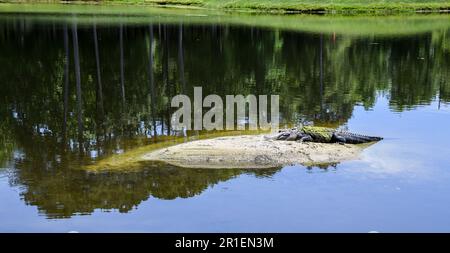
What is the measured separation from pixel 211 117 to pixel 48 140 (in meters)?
6.83

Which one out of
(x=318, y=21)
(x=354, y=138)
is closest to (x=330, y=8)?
(x=318, y=21)

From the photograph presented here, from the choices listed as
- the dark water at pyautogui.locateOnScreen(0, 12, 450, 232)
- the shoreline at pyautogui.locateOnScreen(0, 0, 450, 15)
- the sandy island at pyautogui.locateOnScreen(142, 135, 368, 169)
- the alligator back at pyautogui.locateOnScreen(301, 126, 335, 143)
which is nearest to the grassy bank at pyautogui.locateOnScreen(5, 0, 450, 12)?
the shoreline at pyautogui.locateOnScreen(0, 0, 450, 15)

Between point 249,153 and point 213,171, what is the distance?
1674 mm

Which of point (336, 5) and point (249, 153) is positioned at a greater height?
point (336, 5)

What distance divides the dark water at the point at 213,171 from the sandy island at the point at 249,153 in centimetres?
51

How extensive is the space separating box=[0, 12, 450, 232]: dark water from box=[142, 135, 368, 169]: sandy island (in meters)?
0.51

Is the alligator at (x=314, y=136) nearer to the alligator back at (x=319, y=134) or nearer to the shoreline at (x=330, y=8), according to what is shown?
the alligator back at (x=319, y=134)

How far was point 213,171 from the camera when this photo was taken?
1580 cm

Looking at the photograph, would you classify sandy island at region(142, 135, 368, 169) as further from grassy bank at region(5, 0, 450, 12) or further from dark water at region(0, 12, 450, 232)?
grassy bank at region(5, 0, 450, 12)

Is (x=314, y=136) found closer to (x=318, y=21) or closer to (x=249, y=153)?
(x=249, y=153)

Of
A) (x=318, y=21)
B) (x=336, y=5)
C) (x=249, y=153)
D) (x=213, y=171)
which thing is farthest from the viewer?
(x=336, y=5)
